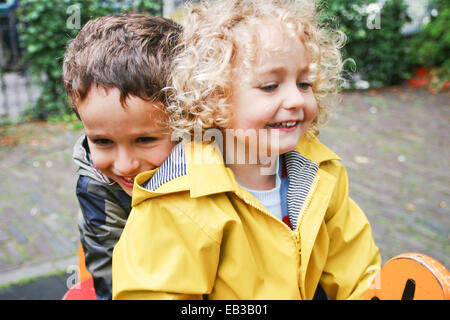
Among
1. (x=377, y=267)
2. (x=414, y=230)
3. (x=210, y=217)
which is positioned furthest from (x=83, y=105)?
(x=414, y=230)

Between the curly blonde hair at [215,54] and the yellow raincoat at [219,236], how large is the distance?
12 centimetres

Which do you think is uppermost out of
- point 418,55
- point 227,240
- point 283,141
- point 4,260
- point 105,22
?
point 105,22

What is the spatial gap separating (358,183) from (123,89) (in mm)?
3379

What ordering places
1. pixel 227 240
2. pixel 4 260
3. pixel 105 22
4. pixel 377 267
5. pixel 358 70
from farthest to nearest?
pixel 358 70, pixel 4 260, pixel 377 267, pixel 105 22, pixel 227 240

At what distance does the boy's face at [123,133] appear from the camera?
1549 mm

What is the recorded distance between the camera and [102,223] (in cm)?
188

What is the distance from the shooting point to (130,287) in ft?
4.68

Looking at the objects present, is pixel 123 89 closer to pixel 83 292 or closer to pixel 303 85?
pixel 303 85

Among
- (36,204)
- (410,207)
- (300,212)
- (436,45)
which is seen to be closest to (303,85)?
(300,212)

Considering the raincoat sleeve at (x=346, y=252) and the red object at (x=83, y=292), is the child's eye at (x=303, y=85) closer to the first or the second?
the raincoat sleeve at (x=346, y=252)

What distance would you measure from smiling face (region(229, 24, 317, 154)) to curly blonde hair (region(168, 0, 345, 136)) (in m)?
0.03

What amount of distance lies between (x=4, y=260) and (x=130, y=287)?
2.29m
